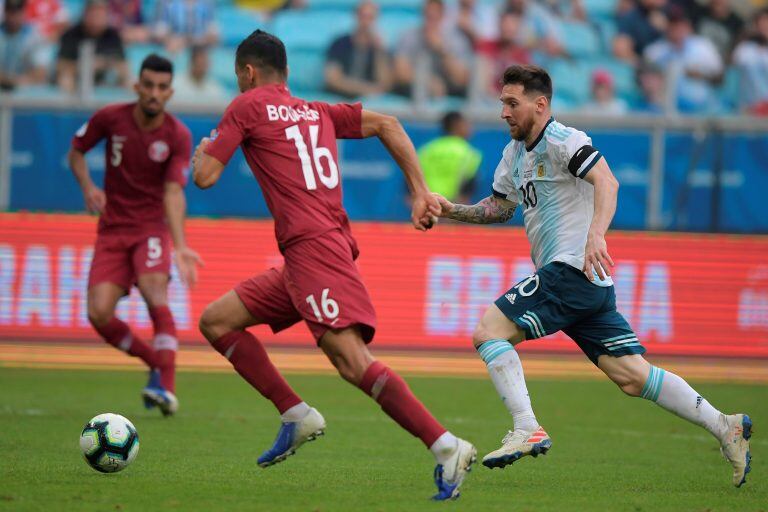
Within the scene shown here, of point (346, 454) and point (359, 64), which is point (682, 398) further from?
point (359, 64)

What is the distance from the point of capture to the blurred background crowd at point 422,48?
659 inches

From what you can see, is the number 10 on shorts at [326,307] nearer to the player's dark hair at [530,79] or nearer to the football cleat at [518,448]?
the football cleat at [518,448]

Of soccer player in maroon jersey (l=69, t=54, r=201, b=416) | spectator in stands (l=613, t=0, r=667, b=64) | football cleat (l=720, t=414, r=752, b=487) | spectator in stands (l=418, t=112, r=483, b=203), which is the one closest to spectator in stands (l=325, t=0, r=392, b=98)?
spectator in stands (l=418, t=112, r=483, b=203)

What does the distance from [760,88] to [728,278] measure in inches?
157

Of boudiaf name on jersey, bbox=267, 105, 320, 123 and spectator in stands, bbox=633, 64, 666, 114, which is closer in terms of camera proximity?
boudiaf name on jersey, bbox=267, 105, 320, 123

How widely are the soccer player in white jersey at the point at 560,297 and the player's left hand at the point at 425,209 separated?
532 millimetres

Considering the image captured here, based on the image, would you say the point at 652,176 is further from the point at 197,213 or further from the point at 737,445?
the point at 737,445

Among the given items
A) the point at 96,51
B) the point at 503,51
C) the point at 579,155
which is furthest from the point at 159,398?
the point at 503,51

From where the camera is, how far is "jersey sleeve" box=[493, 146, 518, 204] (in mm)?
7660

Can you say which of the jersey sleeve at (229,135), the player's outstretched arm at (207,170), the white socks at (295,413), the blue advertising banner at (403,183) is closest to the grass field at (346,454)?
the white socks at (295,413)

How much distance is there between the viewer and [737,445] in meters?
7.20

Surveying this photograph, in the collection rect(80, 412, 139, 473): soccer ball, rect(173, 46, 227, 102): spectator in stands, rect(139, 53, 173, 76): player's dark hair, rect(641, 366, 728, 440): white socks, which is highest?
rect(173, 46, 227, 102): spectator in stands

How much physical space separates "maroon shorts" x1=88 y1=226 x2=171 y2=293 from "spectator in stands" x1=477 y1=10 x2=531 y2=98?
7.24m

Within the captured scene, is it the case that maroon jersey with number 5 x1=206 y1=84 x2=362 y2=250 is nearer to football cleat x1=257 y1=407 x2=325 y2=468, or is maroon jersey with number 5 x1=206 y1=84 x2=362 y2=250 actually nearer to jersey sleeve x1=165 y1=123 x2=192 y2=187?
football cleat x1=257 y1=407 x2=325 y2=468
